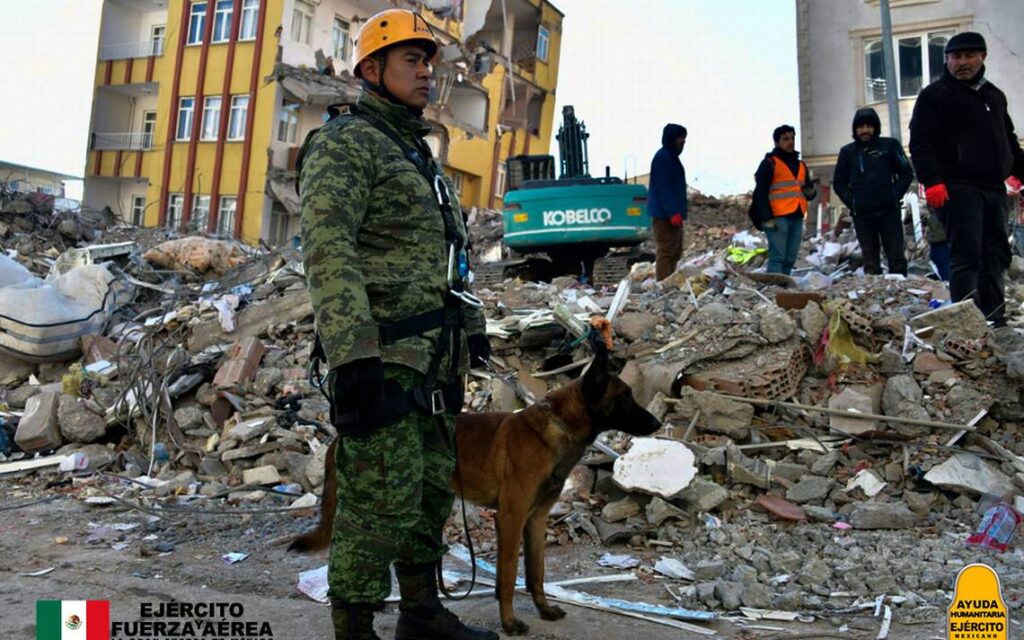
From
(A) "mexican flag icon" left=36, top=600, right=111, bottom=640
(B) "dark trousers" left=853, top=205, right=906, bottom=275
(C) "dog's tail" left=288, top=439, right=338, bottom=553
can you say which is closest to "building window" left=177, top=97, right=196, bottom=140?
(B) "dark trousers" left=853, top=205, right=906, bottom=275

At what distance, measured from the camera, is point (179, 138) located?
29.7m

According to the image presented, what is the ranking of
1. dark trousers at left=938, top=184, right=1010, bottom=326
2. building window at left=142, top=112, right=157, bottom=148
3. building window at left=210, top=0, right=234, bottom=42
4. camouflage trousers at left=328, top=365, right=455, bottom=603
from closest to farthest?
camouflage trousers at left=328, top=365, right=455, bottom=603 < dark trousers at left=938, top=184, right=1010, bottom=326 < building window at left=210, top=0, right=234, bottom=42 < building window at left=142, top=112, right=157, bottom=148

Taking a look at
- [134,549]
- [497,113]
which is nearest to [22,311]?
[134,549]

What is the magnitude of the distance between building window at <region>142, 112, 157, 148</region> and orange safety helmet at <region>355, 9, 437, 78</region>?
30517 millimetres

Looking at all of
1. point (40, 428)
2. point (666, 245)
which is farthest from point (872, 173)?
point (40, 428)

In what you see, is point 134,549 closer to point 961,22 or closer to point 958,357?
point 958,357

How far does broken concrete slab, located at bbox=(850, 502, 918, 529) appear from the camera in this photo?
4.77 meters

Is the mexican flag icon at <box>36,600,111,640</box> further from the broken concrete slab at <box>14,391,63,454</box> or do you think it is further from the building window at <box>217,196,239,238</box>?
the building window at <box>217,196,239,238</box>

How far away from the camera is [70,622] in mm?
3338

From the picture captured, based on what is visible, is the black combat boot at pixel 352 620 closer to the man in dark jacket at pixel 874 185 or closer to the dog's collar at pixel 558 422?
the dog's collar at pixel 558 422

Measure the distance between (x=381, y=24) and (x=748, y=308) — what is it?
15.5 feet

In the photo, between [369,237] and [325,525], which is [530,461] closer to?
[325,525]

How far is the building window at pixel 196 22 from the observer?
2927 centimetres

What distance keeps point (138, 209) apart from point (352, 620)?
31.2m
